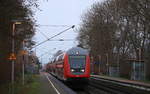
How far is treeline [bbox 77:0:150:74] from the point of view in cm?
5106

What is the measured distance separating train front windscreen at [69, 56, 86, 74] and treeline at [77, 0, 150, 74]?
Answer: 54.3ft

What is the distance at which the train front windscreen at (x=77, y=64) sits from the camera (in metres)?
33.1

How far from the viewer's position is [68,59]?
3369cm

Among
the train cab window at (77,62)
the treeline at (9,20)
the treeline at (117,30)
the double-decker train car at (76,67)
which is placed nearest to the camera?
the treeline at (9,20)

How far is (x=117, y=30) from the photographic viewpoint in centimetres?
6581

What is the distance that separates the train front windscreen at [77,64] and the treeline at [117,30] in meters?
16.6

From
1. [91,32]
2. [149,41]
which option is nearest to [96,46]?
[91,32]

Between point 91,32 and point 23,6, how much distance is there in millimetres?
49438

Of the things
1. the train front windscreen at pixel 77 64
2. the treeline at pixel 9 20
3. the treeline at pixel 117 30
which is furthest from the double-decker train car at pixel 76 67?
the treeline at pixel 117 30

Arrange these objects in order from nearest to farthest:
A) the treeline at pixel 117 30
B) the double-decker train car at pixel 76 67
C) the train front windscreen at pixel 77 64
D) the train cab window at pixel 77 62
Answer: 1. the double-decker train car at pixel 76 67
2. the train front windscreen at pixel 77 64
3. the train cab window at pixel 77 62
4. the treeline at pixel 117 30

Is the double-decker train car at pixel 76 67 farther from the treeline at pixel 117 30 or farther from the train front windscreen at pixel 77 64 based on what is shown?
the treeline at pixel 117 30

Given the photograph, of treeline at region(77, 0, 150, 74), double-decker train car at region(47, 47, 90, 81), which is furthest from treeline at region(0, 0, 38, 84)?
treeline at region(77, 0, 150, 74)

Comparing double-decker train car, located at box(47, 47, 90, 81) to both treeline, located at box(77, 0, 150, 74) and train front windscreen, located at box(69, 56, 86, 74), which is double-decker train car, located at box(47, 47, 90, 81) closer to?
train front windscreen, located at box(69, 56, 86, 74)

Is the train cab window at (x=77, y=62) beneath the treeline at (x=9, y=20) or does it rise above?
beneath
